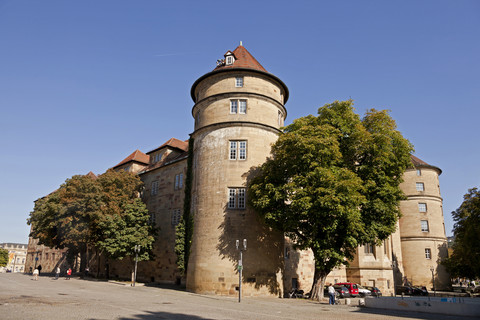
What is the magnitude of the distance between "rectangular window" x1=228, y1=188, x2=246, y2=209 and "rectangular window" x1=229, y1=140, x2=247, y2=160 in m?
2.80

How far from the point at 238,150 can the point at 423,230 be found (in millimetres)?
36986

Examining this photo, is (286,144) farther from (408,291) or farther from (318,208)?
(408,291)

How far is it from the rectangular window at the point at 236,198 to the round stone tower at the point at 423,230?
112ft

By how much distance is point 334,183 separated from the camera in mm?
24375

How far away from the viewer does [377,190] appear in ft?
88.4

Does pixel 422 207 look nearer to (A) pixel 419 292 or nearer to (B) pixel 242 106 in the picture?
(A) pixel 419 292

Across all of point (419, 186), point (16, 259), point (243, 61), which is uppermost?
point (243, 61)

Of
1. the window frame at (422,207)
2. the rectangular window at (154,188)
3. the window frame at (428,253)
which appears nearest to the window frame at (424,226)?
the window frame at (422,207)

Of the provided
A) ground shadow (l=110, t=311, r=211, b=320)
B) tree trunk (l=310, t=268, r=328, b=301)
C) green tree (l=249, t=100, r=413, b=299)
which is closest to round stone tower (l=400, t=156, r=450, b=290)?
green tree (l=249, t=100, r=413, b=299)

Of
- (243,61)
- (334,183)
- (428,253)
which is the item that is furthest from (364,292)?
(243,61)

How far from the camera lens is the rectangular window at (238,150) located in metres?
30.8

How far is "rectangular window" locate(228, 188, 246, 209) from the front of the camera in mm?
29531

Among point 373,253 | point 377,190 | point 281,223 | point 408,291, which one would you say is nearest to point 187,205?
point 281,223

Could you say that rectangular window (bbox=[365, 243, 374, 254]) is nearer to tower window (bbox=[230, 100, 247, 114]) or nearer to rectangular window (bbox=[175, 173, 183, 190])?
rectangular window (bbox=[175, 173, 183, 190])
